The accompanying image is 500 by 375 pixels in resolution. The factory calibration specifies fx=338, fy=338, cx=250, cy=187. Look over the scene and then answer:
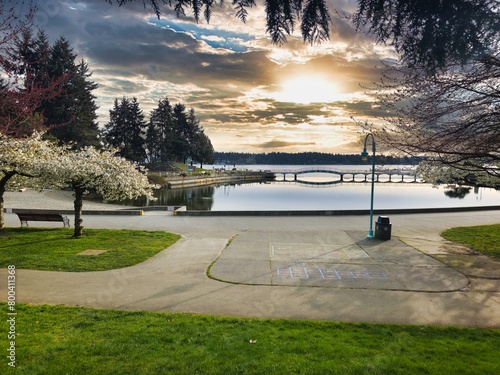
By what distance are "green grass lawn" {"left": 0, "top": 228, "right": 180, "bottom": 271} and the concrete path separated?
2.39 ft

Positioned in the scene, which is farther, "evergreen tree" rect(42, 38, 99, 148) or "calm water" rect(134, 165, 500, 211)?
"evergreen tree" rect(42, 38, 99, 148)

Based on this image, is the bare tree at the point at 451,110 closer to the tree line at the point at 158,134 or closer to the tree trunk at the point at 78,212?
the tree trunk at the point at 78,212

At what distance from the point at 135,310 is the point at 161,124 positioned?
92.0m

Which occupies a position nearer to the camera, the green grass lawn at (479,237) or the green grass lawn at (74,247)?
the green grass lawn at (74,247)

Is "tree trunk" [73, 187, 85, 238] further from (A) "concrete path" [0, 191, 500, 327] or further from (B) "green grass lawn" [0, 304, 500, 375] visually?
(B) "green grass lawn" [0, 304, 500, 375]

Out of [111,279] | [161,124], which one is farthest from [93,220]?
[161,124]

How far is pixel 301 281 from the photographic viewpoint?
11.5 metres

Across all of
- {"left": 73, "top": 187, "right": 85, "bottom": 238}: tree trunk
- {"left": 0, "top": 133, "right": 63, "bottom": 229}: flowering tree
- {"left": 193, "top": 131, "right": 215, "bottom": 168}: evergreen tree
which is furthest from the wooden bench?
{"left": 193, "top": 131, "right": 215, "bottom": 168}: evergreen tree

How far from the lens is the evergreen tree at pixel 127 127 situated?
8219 centimetres

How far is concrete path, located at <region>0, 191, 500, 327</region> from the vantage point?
9164 mm

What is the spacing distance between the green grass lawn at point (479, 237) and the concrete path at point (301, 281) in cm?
97

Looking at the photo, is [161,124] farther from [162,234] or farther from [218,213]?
[162,234]

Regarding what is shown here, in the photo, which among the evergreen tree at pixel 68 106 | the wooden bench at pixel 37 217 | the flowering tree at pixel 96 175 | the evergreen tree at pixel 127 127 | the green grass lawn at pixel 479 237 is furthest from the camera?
the evergreen tree at pixel 127 127

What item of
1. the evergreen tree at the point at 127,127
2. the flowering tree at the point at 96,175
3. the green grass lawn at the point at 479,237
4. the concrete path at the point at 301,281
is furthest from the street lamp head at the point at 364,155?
the evergreen tree at the point at 127,127
